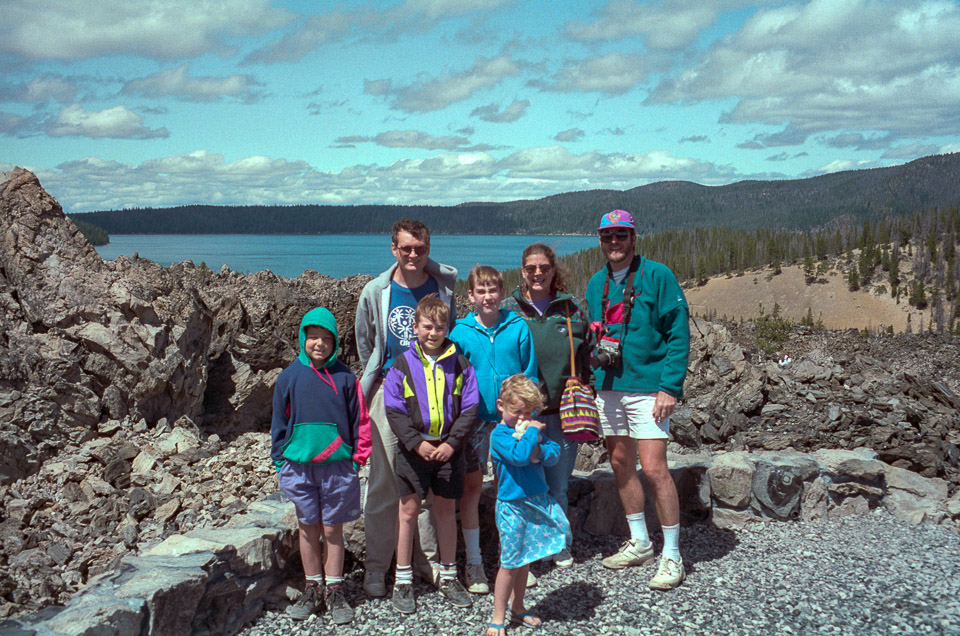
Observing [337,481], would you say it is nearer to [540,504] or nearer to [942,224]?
[540,504]

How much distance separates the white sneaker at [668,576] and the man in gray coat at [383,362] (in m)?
1.91

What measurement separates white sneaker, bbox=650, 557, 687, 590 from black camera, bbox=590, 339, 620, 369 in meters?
1.50

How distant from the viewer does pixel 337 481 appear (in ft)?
15.4

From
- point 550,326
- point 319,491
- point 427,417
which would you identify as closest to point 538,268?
point 550,326

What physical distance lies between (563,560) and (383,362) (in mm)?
2132

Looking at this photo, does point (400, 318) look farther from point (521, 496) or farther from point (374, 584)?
point (374, 584)

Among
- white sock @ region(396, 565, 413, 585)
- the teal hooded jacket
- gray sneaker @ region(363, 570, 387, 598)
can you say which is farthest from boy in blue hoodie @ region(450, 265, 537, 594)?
the teal hooded jacket

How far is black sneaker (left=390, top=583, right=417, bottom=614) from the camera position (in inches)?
188

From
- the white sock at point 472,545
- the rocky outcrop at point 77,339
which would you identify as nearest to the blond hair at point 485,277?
the white sock at point 472,545

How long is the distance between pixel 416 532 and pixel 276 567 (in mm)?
982

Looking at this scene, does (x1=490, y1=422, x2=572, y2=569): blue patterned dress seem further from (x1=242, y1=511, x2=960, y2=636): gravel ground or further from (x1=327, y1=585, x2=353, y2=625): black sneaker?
(x1=327, y1=585, x2=353, y2=625): black sneaker

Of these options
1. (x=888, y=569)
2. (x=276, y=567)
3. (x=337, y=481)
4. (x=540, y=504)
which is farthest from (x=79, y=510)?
(x=888, y=569)

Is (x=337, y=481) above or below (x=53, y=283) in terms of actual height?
below

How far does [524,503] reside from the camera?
4.46 metres
